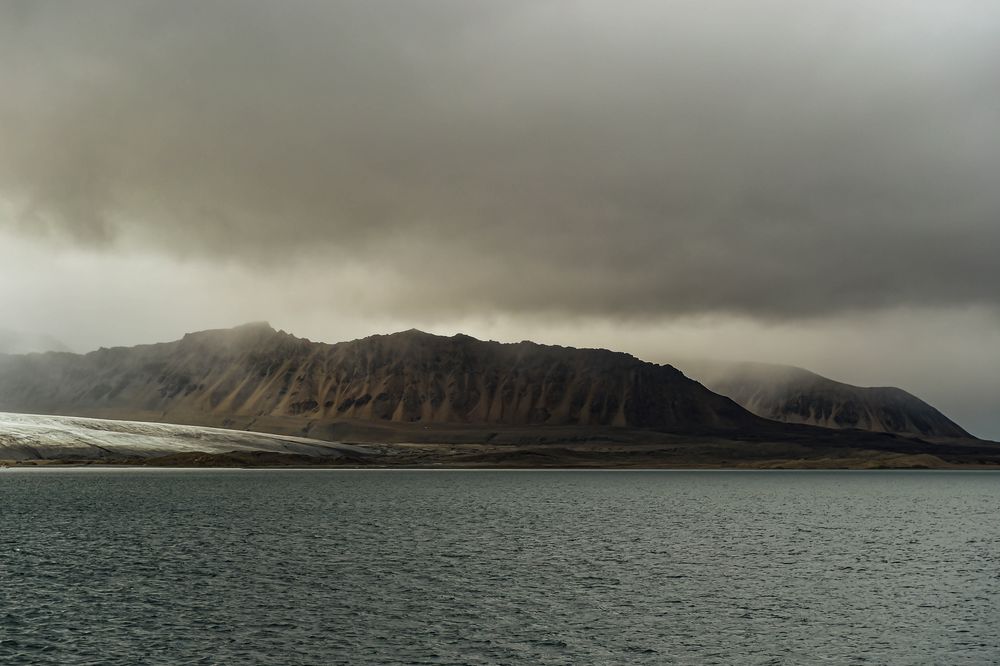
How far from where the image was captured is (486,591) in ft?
192

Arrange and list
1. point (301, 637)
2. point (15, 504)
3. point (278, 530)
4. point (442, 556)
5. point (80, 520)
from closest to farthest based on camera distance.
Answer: point (301, 637) < point (442, 556) < point (278, 530) < point (80, 520) < point (15, 504)

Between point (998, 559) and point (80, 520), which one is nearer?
point (998, 559)

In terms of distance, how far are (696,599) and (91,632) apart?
126ft

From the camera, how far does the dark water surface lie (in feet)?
137

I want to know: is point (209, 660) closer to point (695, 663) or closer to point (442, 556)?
point (695, 663)

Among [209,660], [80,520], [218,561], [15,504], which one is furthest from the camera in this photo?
[15,504]

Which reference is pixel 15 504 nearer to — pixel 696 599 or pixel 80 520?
pixel 80 520

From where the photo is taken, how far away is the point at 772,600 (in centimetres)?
5688

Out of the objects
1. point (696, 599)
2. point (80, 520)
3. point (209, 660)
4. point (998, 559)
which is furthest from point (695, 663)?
point (80, 520)

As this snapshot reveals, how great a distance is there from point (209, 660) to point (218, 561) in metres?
35.4

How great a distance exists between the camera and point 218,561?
71750 mm

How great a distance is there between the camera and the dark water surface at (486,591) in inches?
1644

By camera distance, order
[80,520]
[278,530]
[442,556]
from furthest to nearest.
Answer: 1. [80,520]
2. [278,530]
3. [442,556]

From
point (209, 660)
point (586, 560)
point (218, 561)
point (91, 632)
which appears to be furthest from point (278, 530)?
point (209, 660)
